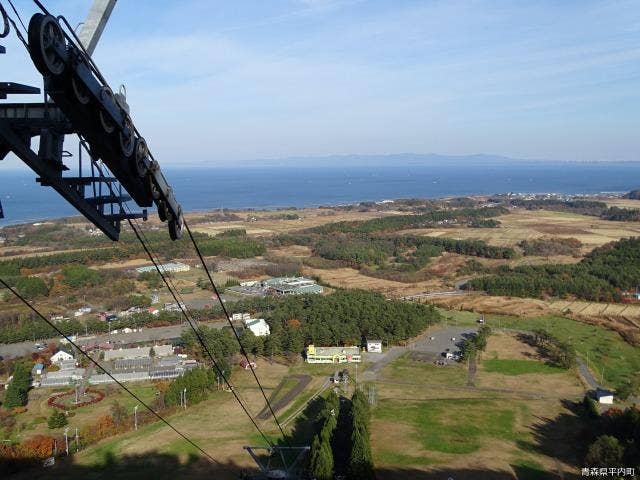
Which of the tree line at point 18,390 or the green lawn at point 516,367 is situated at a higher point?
the tree line at point 18,390

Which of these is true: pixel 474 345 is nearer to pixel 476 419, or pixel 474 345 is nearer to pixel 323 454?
pixel 476 419

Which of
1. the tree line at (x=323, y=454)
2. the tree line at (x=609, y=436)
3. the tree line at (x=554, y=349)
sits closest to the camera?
the tree line at (x=323, y=454)

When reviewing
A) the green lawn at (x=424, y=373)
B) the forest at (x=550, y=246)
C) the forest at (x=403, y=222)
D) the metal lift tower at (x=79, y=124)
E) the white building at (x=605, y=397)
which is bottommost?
the green lawn at (x=424, y=373)

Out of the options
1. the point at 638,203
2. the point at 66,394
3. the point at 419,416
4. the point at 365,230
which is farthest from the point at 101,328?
the point at 638,203

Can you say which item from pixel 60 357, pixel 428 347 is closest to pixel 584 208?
pixel 428 347

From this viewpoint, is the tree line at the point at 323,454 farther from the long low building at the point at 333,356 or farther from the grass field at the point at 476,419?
the long low building at the point at 333,356

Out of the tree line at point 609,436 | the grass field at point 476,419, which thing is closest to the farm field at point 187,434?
the grass field at point 476,419

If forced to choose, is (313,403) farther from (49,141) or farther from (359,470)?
(49,141)
